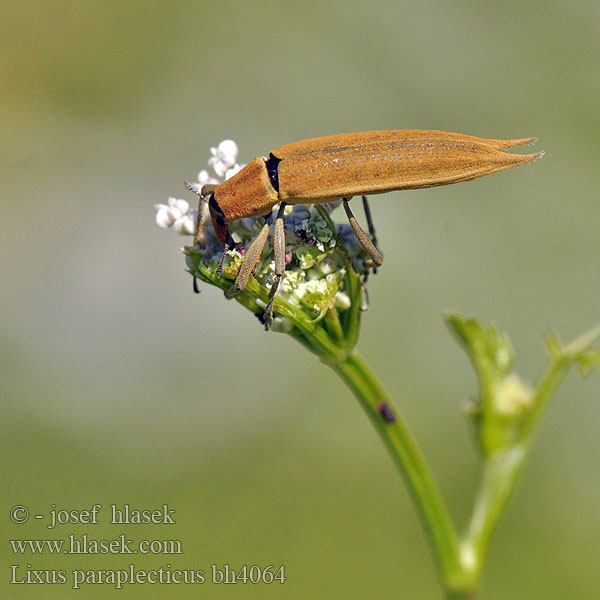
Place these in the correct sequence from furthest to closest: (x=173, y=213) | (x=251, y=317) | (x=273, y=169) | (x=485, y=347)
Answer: (x=251, y=317) → (x=273, y=169) → (x=173, y=213) → (x=485, y=347)

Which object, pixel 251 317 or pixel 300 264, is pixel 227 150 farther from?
pixel 251 317

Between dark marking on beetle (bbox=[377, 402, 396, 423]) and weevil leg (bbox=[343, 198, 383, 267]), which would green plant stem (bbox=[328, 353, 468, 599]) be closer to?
dark marking on beetle (bbox=[377, 402, 396, 423])

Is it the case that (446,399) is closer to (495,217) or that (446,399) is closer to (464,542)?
(495,217)

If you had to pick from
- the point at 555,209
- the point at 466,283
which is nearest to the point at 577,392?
the point at 466,283

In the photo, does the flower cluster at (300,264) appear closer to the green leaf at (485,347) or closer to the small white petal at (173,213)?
the small white petal at (173,213)

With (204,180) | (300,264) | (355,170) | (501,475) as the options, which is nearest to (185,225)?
(204,180)

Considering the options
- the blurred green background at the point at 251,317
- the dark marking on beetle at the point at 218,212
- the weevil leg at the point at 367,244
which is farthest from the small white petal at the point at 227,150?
the blurred green background at the point at 251,317
